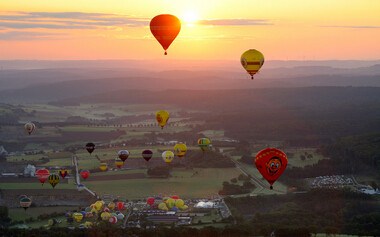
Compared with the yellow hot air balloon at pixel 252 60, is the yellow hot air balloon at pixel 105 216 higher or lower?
lower

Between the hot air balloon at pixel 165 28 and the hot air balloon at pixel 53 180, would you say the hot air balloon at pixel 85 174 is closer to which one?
the hot air balloon at pixel 53 180

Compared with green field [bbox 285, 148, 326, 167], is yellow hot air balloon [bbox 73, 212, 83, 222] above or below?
below

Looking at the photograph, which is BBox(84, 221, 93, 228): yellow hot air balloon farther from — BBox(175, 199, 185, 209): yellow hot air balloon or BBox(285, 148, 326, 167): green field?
BBox(285, 148, 326, 167): green field

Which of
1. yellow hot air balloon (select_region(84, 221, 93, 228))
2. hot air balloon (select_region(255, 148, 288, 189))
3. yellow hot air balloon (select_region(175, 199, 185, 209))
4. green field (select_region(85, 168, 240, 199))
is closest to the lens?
hot air balloon (select_region(255, 148, 288, 189))

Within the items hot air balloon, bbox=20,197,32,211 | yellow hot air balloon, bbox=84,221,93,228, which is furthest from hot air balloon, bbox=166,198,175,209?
hot air balloon, bbox=20,197,32,211

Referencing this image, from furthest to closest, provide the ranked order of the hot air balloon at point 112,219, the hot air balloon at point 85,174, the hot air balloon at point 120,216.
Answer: the hot air balloon at point 85,174 < the hot air balloon at point 120,216 < the hot air balloon at point 112,219

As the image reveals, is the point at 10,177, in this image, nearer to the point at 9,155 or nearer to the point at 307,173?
the point at 9,155

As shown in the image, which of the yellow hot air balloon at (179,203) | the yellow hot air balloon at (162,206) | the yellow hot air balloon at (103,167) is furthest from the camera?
the yellow hot air balloon at (103,167)

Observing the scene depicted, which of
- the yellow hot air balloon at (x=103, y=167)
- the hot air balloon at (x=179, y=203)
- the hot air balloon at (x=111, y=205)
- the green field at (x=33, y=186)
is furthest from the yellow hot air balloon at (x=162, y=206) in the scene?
the yellow hot air balloon at (x=103, y=167)

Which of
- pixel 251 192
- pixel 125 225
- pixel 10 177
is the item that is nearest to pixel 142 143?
pixel 10 177

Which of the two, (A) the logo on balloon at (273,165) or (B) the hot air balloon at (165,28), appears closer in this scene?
(A) the logo on balloon at (273,165)
